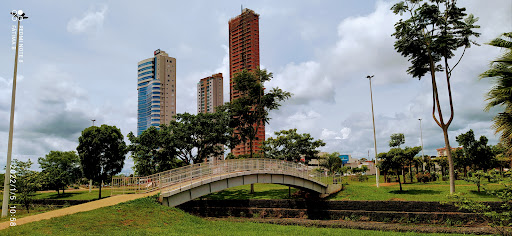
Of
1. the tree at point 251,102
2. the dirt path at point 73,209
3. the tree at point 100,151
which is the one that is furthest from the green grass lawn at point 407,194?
the tree at point 100,151

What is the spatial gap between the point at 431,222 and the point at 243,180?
13.6m

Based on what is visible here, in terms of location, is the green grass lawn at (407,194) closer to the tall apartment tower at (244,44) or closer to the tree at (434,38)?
the tree at (434,38)

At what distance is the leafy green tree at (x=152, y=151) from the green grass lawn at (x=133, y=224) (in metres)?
14.6

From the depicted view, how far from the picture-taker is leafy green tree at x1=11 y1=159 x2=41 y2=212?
81.6 ft

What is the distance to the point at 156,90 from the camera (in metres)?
125

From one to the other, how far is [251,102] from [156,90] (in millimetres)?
93505

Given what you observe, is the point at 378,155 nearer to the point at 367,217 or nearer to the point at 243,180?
the point at 367,217

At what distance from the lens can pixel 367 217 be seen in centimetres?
2442

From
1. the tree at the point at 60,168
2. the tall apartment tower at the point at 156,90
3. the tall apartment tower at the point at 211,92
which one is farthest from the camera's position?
the tall apartment tower at the point at 211,92

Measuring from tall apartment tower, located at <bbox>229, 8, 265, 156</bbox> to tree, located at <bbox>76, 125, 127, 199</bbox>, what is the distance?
89335 millimetres

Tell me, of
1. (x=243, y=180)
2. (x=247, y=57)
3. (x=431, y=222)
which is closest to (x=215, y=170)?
(x=243, y=180)

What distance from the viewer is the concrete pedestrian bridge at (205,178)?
20.5 metres

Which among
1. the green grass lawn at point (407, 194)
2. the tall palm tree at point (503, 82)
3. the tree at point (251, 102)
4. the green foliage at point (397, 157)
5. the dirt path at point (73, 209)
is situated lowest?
the green grass lawn at point (407, 194)

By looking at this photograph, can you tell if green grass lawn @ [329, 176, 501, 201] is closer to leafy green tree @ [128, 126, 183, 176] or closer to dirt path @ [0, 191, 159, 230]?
leafy green tree @ [128, 126, 183, 176]
